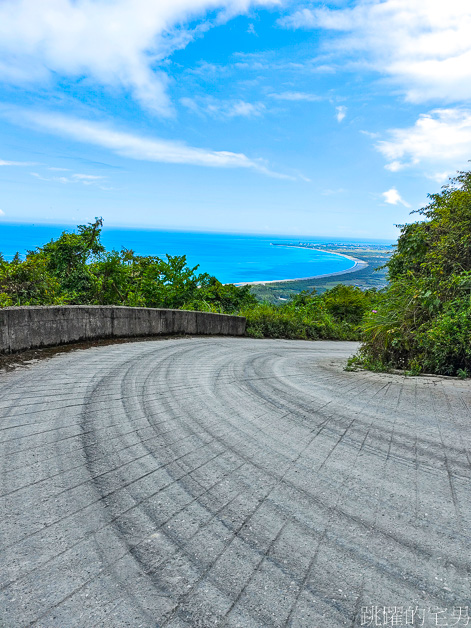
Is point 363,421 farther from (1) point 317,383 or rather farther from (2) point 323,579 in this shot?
(2) point 323,579

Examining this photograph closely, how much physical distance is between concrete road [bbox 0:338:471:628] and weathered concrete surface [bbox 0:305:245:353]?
178 centimetres

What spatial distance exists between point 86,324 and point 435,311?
6712 mm

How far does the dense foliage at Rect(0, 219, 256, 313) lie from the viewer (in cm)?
850

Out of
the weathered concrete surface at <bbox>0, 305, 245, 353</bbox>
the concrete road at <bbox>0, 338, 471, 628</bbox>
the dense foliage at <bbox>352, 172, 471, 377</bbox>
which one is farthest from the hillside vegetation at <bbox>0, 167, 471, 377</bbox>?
the concrete road at <bbox>0, 338, 471, 628</bbox>

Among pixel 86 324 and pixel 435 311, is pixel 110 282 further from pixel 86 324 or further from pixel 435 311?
pixel 435 311

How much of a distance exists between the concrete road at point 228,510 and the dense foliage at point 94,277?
180 inches

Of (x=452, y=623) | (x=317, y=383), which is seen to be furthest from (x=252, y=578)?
(x=317, y=383)

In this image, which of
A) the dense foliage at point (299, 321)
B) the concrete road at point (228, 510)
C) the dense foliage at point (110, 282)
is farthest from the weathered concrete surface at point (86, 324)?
the dense foliage at point (299, 321)

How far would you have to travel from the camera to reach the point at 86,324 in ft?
25.5

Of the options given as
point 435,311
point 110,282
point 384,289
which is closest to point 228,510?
point 435,311

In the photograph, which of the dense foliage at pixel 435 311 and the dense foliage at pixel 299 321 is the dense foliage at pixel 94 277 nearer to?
the dense foliage at pixel 299 321

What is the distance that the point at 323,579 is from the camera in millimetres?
1852

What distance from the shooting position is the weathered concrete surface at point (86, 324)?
20.1 ft

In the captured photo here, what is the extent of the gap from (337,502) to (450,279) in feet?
17.3
